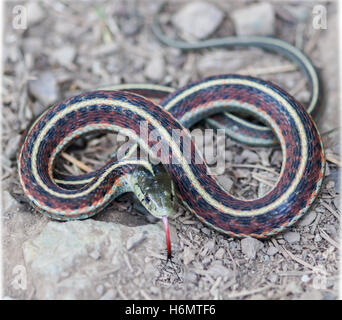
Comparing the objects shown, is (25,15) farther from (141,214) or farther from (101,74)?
(141,214)

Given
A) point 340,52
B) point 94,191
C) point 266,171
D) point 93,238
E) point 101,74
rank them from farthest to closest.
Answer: point 101,74 → point 340,52 → point 266,171 → point 94,191 → point 93,238

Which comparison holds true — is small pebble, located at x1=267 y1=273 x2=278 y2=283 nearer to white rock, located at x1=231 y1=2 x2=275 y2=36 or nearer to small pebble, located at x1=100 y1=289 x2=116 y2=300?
small pebble, located at x1=100 y1=289 x2=116 y2=300

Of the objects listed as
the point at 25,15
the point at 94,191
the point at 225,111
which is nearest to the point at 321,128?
the point at 225,111

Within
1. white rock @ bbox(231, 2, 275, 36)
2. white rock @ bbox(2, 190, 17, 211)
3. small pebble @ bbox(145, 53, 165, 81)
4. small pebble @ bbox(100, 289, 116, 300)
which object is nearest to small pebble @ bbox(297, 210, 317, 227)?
small pebble @ bbox(100, 289, 116, 300)

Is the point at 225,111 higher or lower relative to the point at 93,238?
higher

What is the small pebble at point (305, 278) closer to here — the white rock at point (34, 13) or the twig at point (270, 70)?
the twig at point (270, 70)

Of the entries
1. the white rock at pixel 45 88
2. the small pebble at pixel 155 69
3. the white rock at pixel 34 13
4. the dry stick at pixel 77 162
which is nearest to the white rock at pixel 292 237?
the dry stick at pixel 77 162

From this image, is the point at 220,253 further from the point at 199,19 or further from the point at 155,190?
the point at 199,19
